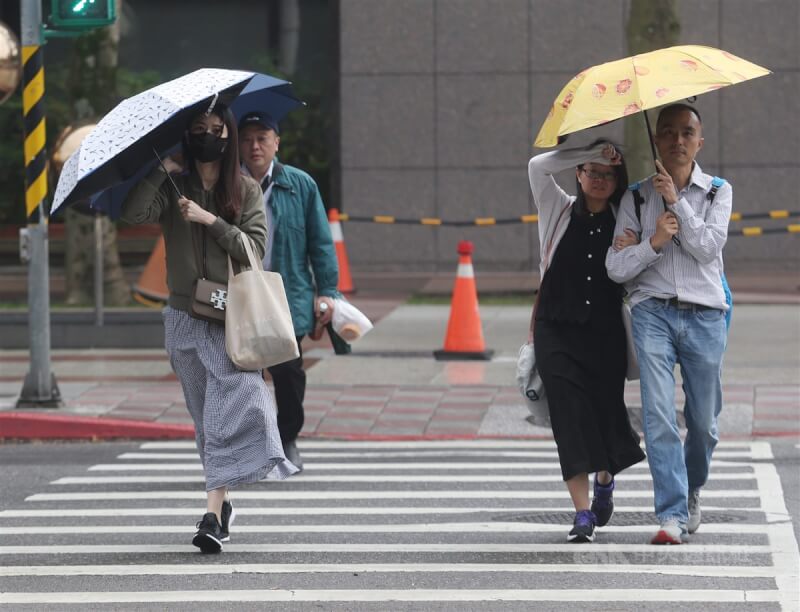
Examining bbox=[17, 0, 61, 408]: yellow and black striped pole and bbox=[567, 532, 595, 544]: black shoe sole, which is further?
bbox=[17, 0, 61, 408]: yellow and black striped pole

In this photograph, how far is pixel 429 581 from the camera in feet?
19.9

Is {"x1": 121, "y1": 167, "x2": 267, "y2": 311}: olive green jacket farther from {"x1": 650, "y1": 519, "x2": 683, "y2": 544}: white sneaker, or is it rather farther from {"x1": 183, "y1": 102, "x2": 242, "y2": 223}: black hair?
{"x1": 650, "y1": 519, "x2": 683, "y2": 544}: white sneaker

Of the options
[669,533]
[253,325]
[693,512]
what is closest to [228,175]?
[253,325]

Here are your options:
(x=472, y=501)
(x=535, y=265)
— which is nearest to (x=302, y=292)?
(x=472, y=501)

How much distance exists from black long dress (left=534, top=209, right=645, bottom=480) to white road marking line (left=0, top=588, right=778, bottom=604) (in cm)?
88

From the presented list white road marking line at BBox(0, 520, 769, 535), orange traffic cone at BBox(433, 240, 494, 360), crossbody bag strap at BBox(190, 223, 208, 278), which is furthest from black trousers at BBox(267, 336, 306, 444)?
orange traffic cone at BBox(433, 240, 494, 360)

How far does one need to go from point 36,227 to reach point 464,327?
3894 mm

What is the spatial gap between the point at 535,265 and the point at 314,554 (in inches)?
604

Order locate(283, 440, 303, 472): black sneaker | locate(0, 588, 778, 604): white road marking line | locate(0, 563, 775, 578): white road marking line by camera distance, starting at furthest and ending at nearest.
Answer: locate(283, 440, 303, 472): black sneaker, locate(0, 563, 775, 578): white road marking line, locate(0, 588, 778, 604): white road marking line

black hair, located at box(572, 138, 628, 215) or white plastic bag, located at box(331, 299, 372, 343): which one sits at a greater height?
black hair, located at box(572, 138, 628, 215)

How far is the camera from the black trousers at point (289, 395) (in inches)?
330

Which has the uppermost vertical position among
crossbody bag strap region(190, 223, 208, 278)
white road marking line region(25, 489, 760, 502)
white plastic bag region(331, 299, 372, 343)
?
crossbody bag strap region(190, 223, 208, 278)

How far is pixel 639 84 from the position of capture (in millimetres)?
6059

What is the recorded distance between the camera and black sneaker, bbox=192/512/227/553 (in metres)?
6.53
